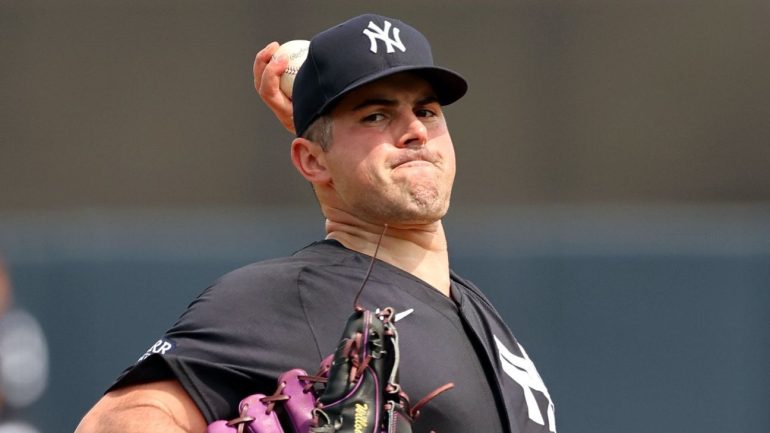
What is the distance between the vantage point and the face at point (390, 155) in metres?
2.55

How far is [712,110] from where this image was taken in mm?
8297

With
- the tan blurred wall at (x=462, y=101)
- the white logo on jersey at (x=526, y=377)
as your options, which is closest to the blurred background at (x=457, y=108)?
the tan blurred wall at (x=462, y=101)

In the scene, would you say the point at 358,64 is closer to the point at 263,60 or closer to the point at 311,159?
the point at 311,159

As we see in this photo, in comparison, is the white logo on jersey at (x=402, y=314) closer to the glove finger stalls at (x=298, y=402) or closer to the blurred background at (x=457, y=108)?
the glove finger stalls at (x=298, y=402)

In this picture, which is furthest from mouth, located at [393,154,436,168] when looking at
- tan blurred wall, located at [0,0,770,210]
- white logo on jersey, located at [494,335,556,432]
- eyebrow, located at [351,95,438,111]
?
tan blurred wall, located at [0,0,770,210]

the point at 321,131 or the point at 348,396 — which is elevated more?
the point at 321,131

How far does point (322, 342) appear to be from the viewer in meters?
2.38

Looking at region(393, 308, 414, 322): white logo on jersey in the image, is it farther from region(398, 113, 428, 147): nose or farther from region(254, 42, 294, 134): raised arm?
region(254, 42, 294, 134): raised arm

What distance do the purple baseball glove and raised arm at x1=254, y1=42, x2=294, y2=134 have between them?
3.03ft

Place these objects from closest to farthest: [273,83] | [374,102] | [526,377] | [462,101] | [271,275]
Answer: [271,275] < [374,102] < [526,377] < [273,83] < [462,101]

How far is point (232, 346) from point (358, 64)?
60 centimetres

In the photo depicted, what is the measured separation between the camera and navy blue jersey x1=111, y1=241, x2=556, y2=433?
91.1 inches

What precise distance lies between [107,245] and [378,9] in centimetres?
267

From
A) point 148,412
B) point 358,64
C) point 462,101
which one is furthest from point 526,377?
point 462,101
